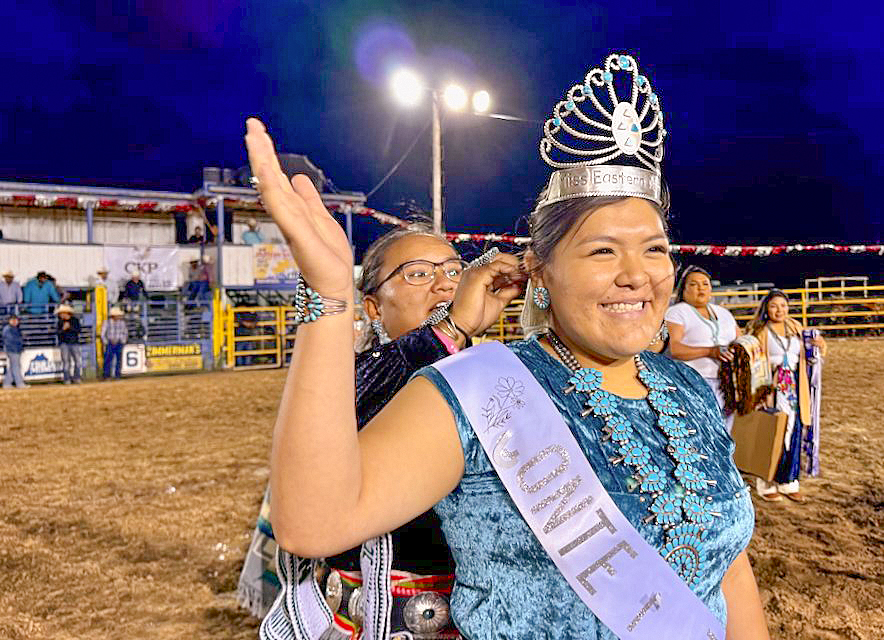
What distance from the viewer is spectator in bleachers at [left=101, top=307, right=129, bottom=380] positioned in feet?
49.8

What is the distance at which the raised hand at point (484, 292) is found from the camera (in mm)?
1941

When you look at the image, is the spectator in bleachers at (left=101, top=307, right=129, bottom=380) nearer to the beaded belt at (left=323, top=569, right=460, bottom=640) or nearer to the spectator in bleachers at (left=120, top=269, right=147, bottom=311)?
the spectator in bleachers at (left=120, top=269, right=147, bottom=311)

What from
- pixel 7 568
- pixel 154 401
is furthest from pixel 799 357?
pixel 154 401

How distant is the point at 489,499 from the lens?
1299 mm

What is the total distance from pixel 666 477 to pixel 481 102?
14425mm

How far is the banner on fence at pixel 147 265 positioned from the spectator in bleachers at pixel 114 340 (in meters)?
4.03

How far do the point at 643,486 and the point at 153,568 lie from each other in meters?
4.24

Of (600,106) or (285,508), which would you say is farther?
(600,106)

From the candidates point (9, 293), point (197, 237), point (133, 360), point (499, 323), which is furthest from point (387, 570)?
point (197, 237)

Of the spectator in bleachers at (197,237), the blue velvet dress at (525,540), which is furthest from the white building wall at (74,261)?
the blue velvet dress at (525,540)

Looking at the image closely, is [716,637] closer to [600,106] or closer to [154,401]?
[600,106]

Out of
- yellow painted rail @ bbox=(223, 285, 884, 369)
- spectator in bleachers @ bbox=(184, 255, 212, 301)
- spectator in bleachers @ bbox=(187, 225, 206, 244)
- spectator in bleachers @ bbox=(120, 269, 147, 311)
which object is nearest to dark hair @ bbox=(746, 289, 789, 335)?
yellow painted rail @ bbox=(223, 285, 884, 369)

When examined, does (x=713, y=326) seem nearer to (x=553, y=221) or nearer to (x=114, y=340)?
(x=553, y=221)

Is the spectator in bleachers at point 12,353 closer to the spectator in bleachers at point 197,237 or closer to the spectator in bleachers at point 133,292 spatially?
the spectator in bleachers at point 133,292
